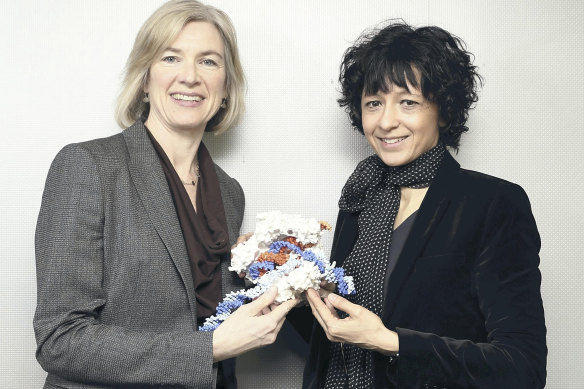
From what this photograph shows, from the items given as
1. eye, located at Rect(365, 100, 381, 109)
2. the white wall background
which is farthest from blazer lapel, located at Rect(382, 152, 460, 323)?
the white wall background

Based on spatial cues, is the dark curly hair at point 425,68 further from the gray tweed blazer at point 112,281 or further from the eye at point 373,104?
the gray tweed blazer at point 112,281

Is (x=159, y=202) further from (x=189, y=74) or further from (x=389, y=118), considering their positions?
(x=389, y=118)

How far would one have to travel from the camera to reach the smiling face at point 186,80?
6.50 feet

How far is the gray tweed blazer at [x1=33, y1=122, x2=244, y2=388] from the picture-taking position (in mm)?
1642

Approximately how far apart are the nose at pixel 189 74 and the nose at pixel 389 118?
621mm

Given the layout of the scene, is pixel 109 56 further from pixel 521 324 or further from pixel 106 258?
pixel 521 324

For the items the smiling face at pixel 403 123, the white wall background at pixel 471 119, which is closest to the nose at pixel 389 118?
the smiling face at pixel 403 123

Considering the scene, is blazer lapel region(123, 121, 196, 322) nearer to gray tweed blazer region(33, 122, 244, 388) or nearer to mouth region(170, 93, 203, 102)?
gray tweed blazer region(33, 122, 244, 388)

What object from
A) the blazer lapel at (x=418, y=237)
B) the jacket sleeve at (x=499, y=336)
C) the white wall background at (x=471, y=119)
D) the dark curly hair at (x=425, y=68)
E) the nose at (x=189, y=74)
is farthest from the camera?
the white wall background at (x=471, y=119)

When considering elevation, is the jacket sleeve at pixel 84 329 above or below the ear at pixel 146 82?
below

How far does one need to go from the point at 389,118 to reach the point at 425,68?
19 cm

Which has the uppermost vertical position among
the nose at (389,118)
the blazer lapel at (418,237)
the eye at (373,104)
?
the eye at (373,104)

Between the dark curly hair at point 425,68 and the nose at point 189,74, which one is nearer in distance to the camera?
the dark curly hair at point 425,68

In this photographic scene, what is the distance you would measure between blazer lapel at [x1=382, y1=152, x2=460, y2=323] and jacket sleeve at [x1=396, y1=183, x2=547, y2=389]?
0.40ft
